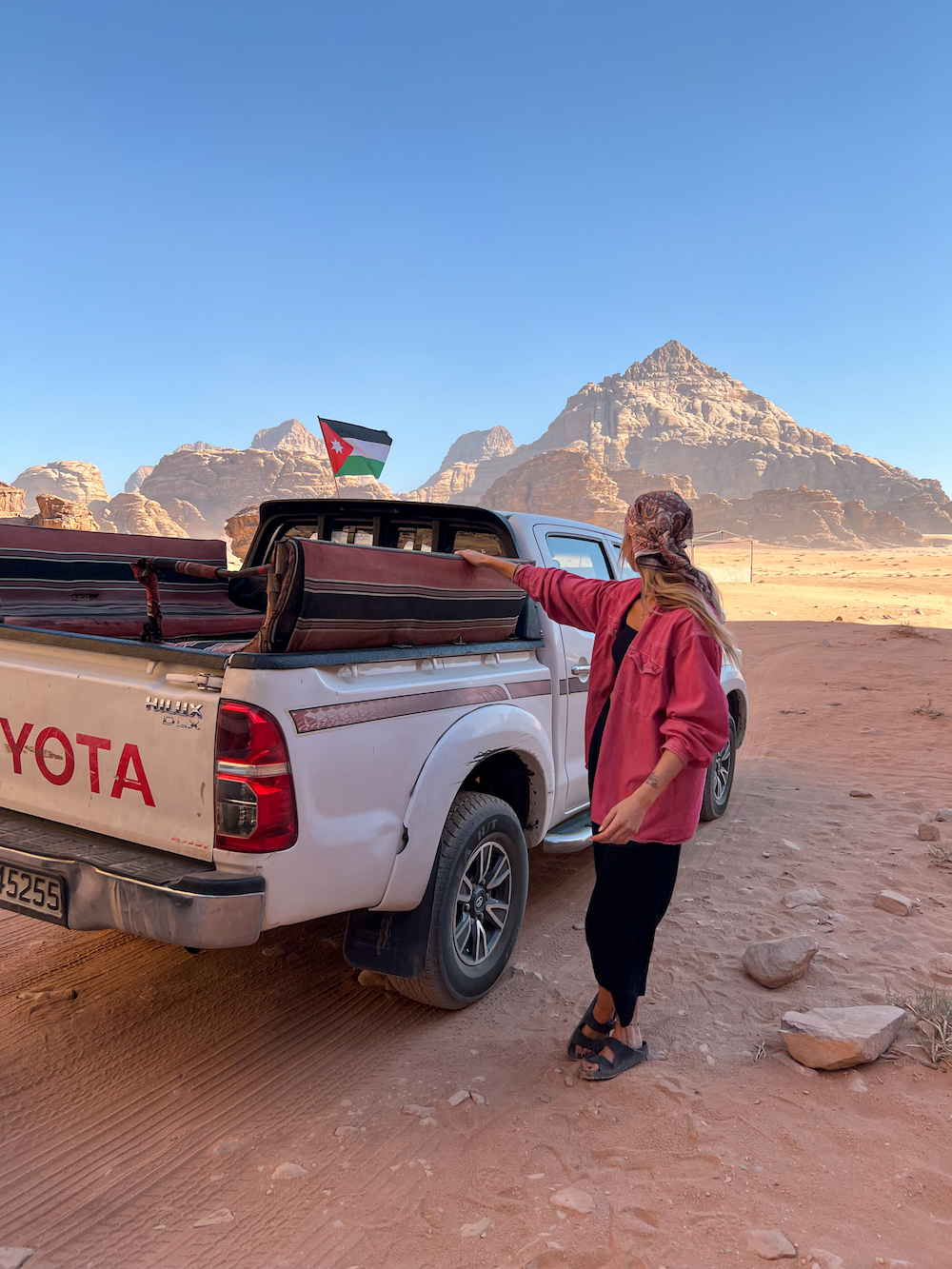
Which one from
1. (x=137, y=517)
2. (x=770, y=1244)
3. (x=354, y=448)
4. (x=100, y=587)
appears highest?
(x=137, y=517)

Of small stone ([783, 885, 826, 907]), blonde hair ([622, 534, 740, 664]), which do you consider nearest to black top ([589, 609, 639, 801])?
blonde hair ([622, 534, 740, 664])

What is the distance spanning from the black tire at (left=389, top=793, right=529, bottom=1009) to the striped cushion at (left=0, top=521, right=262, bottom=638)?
193 cm

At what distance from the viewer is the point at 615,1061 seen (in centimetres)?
277

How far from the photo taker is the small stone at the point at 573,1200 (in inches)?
84.7

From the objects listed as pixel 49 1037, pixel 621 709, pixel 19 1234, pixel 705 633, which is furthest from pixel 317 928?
pixel 705 633

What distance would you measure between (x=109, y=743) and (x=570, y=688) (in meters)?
2.13

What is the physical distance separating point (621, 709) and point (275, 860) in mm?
1129

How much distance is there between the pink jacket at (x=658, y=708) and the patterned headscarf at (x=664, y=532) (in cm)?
15

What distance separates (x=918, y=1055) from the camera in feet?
9.20

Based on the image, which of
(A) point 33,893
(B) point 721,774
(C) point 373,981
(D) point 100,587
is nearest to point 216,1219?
(A) point 33,893

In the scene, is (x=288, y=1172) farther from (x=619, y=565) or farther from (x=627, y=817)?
(x=619, y=565)

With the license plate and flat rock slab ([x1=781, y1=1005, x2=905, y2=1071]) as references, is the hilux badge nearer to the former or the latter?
the license plate

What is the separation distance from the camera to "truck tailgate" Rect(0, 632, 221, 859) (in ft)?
7.58

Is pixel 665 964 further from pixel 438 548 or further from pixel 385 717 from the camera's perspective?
pixel 438 548
